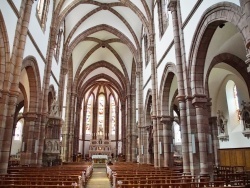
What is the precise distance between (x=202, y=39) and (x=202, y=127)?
356 cm

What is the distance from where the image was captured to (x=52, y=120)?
15148 mm

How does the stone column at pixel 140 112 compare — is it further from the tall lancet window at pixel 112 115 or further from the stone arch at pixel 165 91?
the tall lancet window at pixel 112 115

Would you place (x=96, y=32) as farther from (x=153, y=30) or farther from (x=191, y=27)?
(x=191, y=27)

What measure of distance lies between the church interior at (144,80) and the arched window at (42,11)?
9 cm

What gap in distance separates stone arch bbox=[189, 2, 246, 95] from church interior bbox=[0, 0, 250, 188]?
4 centimetres

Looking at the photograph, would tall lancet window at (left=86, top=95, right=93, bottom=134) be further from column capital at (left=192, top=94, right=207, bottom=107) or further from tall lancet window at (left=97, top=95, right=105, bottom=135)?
column capital at (left=192, top=94, right=207, bottom=107)

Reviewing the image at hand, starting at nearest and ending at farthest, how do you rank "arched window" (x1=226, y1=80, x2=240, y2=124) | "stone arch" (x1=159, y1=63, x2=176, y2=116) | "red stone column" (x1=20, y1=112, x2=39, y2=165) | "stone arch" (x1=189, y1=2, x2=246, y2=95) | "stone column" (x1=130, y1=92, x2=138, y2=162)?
"stone arch" (x1=189, y1=2, x2=246, y2=95) → "red stone column" (x1=20, y1=112, x2=39, y2=165) → "stone arch" (x1=159, y1=63, x2=176, y2=116) → "arched window" (x1=226, y1=80, x2=240, y2=124) → "stone column" (x1=130, y1=92, x2=138, y2=162)

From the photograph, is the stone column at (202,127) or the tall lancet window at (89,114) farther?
the tall lancet window at (89,114)

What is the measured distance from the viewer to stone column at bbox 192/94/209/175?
862 centimetres

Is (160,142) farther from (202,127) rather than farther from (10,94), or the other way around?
(10,94)

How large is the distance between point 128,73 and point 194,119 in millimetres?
19125

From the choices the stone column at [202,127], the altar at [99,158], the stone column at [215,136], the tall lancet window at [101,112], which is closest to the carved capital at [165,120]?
the stone column at [215,136]

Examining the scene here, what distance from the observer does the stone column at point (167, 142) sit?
13365 millimetres

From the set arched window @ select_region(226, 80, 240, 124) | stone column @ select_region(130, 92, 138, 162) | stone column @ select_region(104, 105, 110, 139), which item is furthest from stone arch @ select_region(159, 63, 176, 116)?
stone column @ select_region(104, 105, 110, 139)
